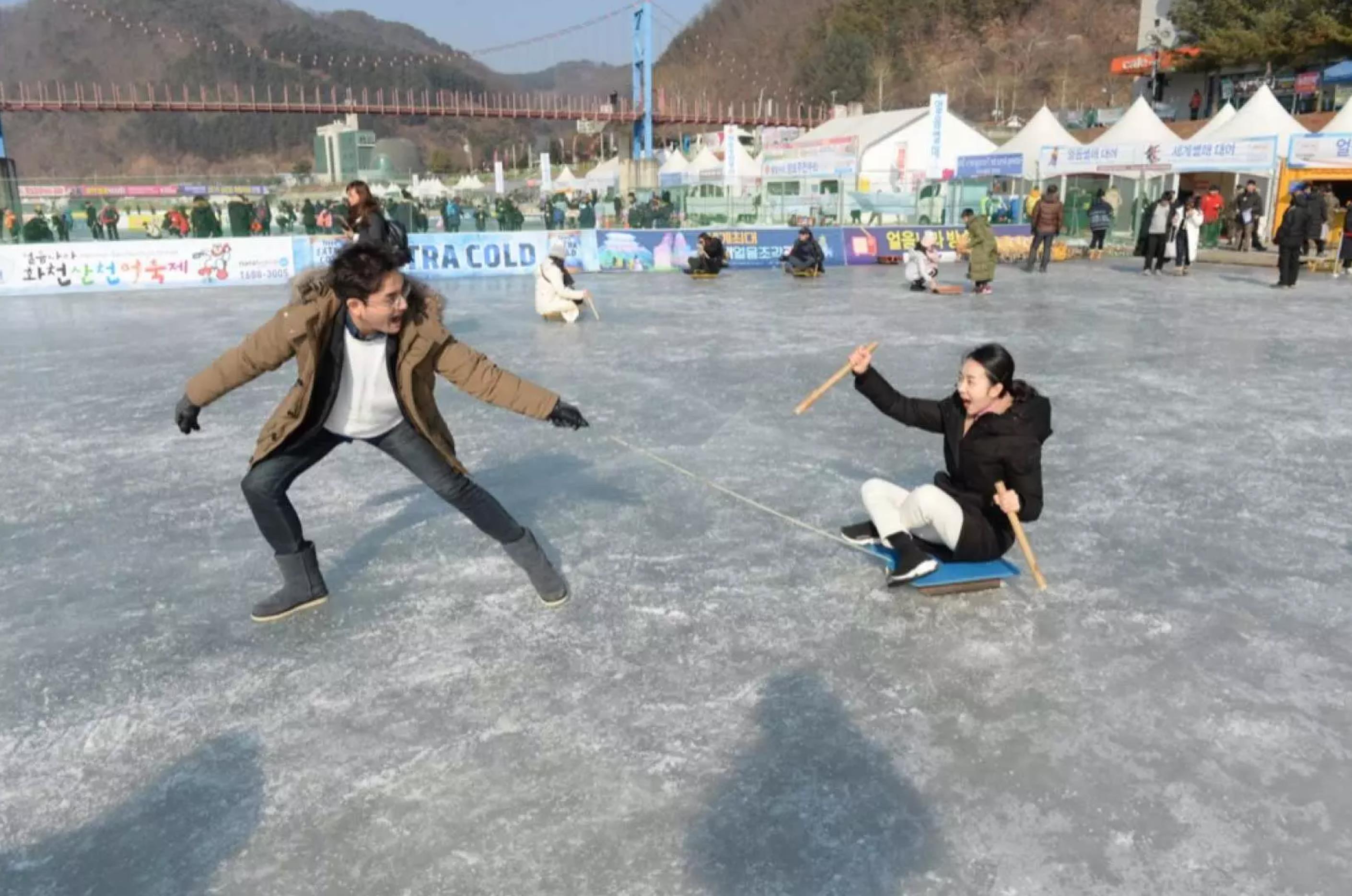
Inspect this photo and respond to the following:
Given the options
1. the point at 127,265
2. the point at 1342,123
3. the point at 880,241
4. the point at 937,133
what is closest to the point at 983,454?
the point at 127,265

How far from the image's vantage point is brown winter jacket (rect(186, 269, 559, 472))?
3.12m

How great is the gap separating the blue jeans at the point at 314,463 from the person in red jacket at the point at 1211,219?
71.2 feet

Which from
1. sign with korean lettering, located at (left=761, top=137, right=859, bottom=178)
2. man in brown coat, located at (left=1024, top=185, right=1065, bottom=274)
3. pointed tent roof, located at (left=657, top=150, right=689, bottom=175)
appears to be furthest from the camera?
pointed tent roof, located at (left=657, top=150, right=689, bottom=175)

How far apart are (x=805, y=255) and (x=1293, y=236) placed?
6.89m

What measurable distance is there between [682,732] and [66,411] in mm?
6170

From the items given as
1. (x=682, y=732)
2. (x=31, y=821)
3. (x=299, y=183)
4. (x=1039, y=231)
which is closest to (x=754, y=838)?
(x=682, y=732)

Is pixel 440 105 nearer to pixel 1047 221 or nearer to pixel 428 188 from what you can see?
pixel 428 188

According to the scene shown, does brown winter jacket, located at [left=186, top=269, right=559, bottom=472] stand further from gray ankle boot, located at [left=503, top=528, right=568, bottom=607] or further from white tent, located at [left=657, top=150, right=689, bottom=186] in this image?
white tent, located at [left=657, top=150, right=689, bottom=186]

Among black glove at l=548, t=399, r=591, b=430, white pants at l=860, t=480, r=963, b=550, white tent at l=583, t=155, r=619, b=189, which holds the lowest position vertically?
white pants at l=860, t=480, r=963, b=550

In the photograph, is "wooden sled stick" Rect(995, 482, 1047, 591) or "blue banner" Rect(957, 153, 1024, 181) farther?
"blue banner" Rect(957, 153, 1024, 181)

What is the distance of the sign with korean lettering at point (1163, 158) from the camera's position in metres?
18.6

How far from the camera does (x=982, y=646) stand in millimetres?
3398

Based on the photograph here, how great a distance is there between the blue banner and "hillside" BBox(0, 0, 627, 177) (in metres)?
98.2

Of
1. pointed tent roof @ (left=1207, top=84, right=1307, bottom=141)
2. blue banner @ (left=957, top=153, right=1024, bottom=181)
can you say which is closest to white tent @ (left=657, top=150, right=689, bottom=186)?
blue banner @ (left=957, top=153, right=1024, bottom=181)
